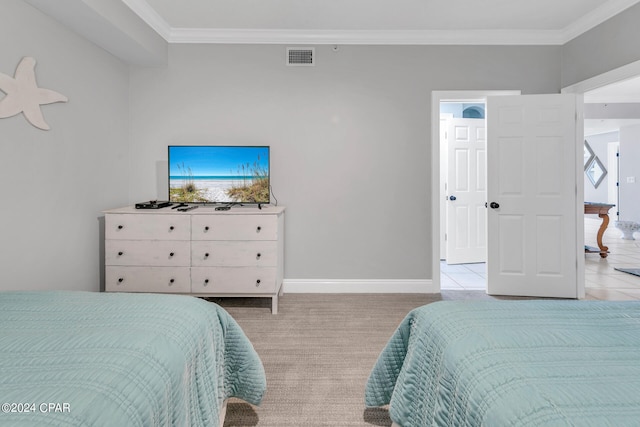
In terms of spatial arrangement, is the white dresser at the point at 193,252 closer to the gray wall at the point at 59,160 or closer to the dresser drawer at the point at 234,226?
the dresser drawer at the point at 234,226

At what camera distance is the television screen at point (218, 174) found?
11.3 ft

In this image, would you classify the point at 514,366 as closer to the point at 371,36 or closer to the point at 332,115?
the point at 332,115

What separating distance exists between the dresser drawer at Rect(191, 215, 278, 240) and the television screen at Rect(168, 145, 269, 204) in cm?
47

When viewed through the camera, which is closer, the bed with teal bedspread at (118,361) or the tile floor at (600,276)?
the bed with teal bedspread at (118,361)

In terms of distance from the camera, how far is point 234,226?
120 inches

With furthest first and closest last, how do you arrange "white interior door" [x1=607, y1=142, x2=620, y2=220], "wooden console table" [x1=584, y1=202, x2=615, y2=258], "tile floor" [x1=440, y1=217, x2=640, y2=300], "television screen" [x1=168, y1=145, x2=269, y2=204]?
1. "white interior door" [x1=607, y1=142, x2=620, y2=220]
2. "wooden console table" [x1=584, y1=202, x2=615, y2=258]
3. "tile floor" [x1=440, y1=217, x2=640, y2=300]
4. "television screen" [x1=168, y1=145, x2=269, y2=204]

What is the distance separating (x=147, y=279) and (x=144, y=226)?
17.8 inches

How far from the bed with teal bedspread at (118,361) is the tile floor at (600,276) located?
3147 millimetres

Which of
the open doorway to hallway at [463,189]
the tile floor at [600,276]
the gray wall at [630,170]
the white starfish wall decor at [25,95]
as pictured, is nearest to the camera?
the white starfish wall decor at [25,95]

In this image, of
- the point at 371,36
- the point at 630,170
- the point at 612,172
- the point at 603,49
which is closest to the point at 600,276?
the point at 603,49

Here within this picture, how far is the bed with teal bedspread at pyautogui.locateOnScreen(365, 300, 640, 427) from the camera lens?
0.77 m

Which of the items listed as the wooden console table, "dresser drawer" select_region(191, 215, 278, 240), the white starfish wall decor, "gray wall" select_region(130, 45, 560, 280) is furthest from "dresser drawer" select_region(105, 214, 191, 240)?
the wooden console table

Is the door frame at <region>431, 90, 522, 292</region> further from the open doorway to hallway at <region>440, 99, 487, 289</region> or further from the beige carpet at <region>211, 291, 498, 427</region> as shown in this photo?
the open doorway to hallway at <region>440, 99, 487, 289</region>

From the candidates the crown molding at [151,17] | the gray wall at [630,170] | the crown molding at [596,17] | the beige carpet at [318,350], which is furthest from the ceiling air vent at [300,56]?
the gray wall at [630,170]
